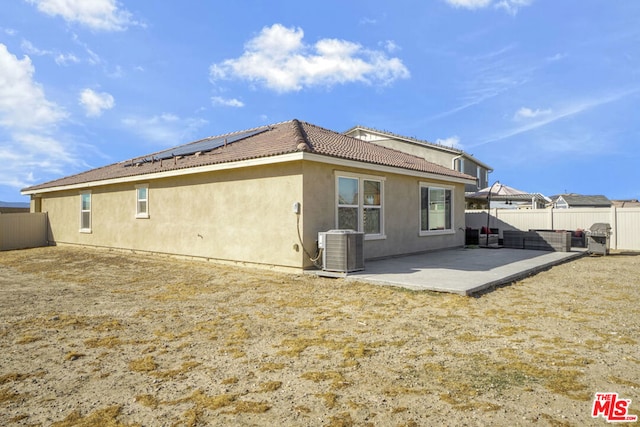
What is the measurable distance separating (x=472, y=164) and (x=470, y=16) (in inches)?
917

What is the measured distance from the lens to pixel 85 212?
1762 centimetres

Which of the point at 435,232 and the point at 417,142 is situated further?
the point at 417,142

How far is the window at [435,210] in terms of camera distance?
13.4 meters

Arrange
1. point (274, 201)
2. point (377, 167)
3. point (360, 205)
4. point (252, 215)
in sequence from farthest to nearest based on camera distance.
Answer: point (377, 167) < point (360, 205) < point (252, 215) < point (274, 201)

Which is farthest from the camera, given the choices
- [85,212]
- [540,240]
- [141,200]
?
[85,212]

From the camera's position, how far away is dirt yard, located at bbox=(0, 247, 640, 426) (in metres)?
2.91

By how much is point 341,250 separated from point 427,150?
76.3 ft

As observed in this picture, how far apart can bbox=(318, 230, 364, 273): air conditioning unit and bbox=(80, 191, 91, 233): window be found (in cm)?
1325

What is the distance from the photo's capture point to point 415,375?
3.54 meters

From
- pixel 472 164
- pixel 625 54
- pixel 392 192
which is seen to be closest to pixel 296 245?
pixel 392 192

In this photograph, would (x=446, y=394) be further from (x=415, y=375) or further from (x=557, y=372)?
(x=557, y=372)

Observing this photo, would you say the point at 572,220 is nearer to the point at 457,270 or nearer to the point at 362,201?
the point at 457,270

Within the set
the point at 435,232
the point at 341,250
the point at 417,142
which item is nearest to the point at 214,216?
the point at 341,250

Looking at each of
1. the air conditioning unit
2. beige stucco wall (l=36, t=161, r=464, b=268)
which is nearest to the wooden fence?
beige stucco wall (l=36, t=161, r=464, b=268)
